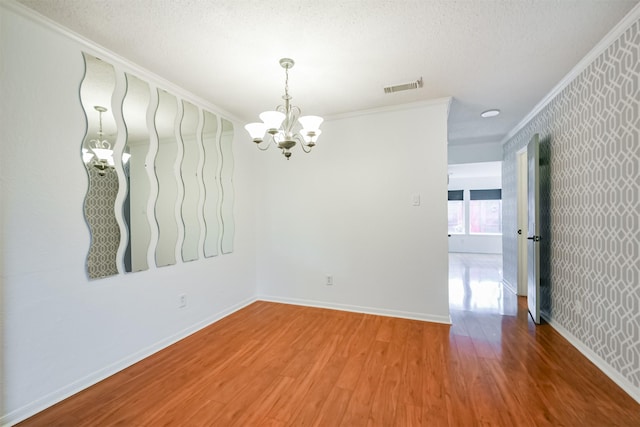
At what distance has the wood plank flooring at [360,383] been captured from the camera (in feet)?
5.41

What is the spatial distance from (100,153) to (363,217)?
269cm

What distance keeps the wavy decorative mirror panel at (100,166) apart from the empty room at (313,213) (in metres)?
0.02

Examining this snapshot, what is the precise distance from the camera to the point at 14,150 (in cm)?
166

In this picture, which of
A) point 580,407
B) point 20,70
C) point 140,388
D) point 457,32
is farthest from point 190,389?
point 457,32

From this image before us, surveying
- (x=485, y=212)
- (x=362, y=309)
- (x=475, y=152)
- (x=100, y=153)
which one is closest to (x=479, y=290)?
(x=362, y=309)

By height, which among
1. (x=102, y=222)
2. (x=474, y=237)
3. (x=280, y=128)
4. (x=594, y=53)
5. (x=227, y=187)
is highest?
(x=594, y=53)

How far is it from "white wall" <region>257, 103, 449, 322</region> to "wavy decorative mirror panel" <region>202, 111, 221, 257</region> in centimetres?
78

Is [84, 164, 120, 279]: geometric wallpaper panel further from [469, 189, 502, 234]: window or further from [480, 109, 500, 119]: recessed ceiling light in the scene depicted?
[469, 189, 502, 234]: window

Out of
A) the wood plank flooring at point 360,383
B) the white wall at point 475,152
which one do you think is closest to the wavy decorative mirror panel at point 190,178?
the wood plank flooring at point 360,383

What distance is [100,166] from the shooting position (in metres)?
2.08

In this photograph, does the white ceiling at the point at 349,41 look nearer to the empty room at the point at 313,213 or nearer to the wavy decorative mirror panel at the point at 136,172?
the empty room at the point at 313,213

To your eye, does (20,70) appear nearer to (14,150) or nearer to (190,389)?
(14,150)

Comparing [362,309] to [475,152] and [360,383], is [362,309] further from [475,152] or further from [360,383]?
[475,152]

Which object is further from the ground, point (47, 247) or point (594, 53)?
point (594, 53)
